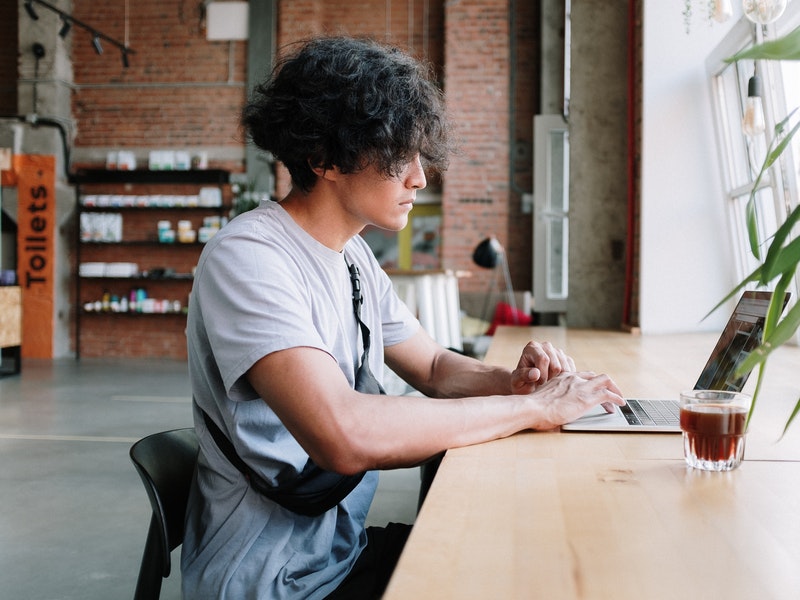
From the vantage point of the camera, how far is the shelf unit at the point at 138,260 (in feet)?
33.0

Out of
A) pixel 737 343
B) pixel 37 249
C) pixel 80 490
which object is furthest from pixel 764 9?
pixel 37 249

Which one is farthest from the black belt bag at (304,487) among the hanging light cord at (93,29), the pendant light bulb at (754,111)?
Answer: the hanging light cord at (93,29)

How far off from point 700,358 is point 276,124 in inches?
67.0

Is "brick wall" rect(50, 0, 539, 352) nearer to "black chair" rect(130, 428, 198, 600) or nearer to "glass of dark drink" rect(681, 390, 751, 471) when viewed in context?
"black chair" rect(130, 428, 198, 600)

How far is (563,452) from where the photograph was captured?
1213 millimetres

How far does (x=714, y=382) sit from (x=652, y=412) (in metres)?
0.13

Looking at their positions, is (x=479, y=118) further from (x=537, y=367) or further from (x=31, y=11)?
(x=537, y=367)

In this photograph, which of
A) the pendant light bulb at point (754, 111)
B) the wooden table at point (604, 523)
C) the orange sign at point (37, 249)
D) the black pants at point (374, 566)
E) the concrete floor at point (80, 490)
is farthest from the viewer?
the orange sign at point (37, 249)

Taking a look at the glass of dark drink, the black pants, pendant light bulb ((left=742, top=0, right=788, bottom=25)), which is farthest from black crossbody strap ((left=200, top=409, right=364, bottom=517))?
pendant light bulb ((left=742, top=0, right=788, bottom=25))

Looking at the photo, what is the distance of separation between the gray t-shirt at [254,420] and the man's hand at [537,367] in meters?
0.42

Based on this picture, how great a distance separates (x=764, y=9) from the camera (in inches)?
97.4

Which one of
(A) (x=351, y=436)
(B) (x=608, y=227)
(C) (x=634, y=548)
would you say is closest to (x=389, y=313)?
(A) (x=351, y=436)

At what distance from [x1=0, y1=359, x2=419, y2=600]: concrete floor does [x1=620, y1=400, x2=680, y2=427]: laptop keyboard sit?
1.95 meters

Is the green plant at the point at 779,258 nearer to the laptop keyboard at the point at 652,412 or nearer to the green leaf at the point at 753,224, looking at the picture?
the green leaf at the point at 753,224
